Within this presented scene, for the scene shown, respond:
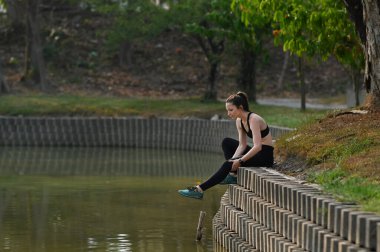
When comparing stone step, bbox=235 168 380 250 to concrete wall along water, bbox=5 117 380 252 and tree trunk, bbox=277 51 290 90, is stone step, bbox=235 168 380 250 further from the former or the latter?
tree trunk, bbox=277 51 290 90

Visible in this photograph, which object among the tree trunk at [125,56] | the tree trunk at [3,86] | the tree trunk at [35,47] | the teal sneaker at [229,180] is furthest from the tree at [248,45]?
the teal sneaker at [229,180]

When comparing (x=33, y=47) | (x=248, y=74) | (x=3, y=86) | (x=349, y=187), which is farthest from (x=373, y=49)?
(x=33, y=47)

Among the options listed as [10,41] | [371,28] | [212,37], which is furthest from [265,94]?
[371,28]

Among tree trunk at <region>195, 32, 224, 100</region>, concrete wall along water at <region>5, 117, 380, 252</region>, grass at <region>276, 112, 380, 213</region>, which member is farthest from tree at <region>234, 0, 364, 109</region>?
tree trunk at <region>195, 32, 224, 100</region>

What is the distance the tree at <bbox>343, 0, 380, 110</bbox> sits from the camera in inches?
697

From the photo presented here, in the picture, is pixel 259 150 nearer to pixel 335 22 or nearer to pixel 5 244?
pixel 5 244

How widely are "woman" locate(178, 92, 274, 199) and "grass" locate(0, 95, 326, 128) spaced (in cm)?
1835

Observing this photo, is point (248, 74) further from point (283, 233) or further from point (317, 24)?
point (283, 233)

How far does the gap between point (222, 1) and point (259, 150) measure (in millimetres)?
19151

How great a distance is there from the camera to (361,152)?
1425 centimetres

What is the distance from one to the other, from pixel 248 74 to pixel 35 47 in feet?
27.1

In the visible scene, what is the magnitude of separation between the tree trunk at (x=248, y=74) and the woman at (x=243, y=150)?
21.3 m

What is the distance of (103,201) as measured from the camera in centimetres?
2031

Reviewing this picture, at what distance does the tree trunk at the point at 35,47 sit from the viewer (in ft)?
132
